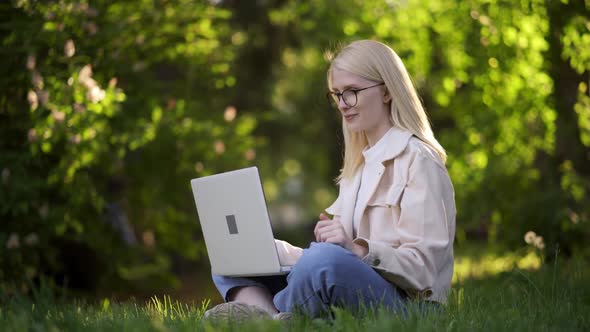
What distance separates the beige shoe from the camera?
9.57ft

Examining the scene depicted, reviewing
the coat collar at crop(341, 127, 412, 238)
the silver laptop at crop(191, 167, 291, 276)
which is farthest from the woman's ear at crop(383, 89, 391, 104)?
the silver laptop at crop(191, 167, 291, 276)

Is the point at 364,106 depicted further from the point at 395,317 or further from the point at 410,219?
the point at 395,317

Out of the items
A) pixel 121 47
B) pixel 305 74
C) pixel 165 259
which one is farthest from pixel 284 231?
pixel 121 47

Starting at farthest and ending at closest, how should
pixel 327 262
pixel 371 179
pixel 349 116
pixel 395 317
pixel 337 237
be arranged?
1. pixel 349 116
2. pixel 371 179
3. pixel 337 237
4. pixel 327 262
5. pixel 395 317

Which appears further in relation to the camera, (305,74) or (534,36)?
(305,74)

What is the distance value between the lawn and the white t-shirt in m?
0.51

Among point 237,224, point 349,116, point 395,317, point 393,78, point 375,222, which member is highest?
point 393,78

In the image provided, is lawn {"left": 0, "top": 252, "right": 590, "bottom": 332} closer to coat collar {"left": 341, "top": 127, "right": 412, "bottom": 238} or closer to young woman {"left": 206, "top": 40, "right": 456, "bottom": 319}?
young woman {"left": 206, "top": 40, "right": 456, "bottom": 319}

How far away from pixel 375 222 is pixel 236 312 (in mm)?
703

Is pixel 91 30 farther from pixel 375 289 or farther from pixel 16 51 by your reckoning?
pixel 375 289

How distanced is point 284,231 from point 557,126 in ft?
28.1

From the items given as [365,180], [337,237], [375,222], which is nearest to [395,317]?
[337,237]

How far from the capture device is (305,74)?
13.5 meters

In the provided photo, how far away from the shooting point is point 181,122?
6.45 metres
